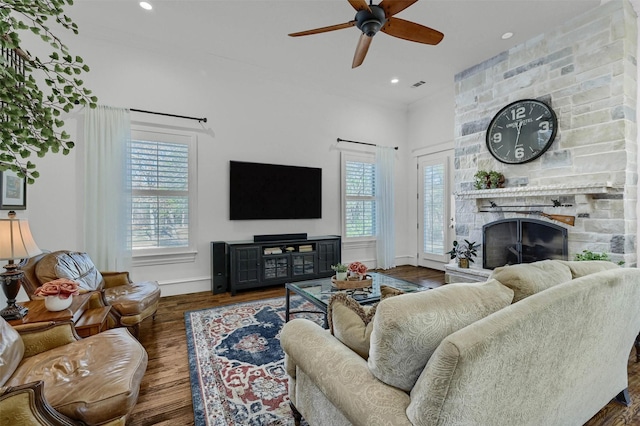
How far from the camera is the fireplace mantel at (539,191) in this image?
302 cm

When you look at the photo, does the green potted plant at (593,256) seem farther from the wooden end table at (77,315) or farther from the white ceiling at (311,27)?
the wooden end table at (77,315)

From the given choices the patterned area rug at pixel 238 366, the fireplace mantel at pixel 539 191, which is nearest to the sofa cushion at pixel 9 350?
the patterned area rug at pixel 238 366

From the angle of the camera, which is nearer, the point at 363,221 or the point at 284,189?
the point at 284,189

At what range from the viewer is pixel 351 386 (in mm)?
1120

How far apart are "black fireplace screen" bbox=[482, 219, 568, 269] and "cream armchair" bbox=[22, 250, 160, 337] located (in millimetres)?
4173

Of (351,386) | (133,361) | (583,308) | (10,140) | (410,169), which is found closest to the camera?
(10,140)

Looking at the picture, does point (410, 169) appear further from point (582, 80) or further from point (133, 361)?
point (133, 361)

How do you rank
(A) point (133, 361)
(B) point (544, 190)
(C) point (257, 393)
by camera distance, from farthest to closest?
(B) point (544, 190), (C) point (257, 393), (A) point (133, 361)

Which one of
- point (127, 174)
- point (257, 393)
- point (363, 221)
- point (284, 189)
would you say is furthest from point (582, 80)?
point (127, 174)

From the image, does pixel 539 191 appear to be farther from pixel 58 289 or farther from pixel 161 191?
pixel 161 191

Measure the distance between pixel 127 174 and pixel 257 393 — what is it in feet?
10.2

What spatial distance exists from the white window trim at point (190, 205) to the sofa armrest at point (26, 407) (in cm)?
296

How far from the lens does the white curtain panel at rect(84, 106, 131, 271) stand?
3527 mm

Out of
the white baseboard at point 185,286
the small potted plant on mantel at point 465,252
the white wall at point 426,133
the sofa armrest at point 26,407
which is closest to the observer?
the sofa armrest at point 26,407
